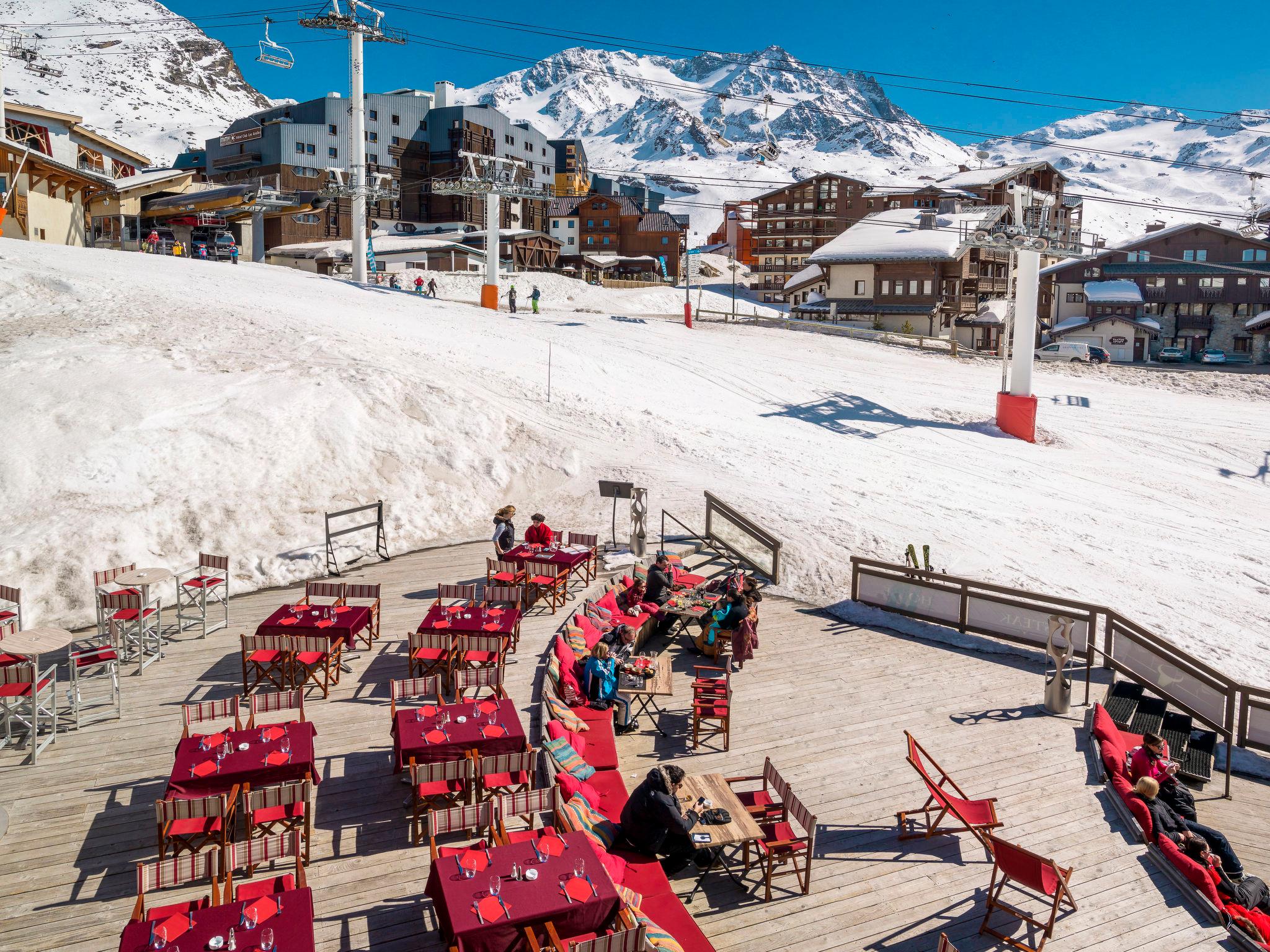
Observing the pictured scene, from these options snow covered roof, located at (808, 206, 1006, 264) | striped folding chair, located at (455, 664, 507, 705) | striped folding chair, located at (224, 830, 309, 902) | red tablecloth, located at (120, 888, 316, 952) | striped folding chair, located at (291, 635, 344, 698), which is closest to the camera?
red tablecloth, located at (120, 888, 316, 952)

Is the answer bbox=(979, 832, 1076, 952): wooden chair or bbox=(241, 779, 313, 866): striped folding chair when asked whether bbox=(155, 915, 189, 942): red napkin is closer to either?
bbox=(241, 779, 313, 866): striped folding chair

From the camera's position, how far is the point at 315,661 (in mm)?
10656

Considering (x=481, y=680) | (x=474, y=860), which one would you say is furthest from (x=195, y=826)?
(x=481, y=680)

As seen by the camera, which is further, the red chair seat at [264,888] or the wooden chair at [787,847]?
the wooden chair at [787,847]

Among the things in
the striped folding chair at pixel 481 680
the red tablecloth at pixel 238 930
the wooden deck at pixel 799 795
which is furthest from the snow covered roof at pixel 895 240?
the red tablecloth at pixel 238 930

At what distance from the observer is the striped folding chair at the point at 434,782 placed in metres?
7.78

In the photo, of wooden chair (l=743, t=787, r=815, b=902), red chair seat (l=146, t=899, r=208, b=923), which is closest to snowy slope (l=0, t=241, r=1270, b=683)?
wooden chair (l=743, t=787, r=815, b=902)

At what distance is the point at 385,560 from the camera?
17.0m

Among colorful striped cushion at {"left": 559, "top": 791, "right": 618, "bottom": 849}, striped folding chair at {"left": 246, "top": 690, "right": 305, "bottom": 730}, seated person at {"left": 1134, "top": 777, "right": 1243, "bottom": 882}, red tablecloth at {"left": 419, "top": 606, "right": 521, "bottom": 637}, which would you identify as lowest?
seated person at {"left": 1134, "top": 777, "right": 1243, "bottom": 882}

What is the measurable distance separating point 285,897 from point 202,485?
44.1 ft

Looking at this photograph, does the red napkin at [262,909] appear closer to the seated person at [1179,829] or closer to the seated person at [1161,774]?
the seated person at [1179,829]

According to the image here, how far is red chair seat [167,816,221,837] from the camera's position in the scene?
7.09 metres

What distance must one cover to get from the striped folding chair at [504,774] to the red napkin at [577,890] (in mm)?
1754

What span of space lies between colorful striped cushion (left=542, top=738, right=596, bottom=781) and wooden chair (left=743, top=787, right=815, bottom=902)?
5.89 ft
